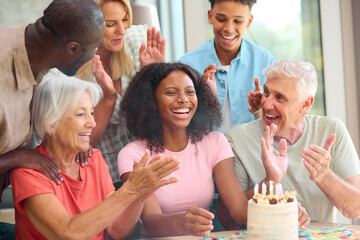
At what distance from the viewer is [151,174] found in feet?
4.01

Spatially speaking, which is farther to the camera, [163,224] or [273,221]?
[163,224]

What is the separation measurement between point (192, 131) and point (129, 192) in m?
0.61

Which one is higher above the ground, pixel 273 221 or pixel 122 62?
pixel 122 62

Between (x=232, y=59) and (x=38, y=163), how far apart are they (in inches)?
43.2

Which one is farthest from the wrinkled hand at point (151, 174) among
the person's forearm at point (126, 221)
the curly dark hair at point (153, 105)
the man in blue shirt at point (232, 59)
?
the man in blue shirt at point (232, 59)

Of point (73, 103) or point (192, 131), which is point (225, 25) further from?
point (73, 103)

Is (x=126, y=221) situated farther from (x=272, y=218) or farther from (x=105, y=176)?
(x=272, y=218)

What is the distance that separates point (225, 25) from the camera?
6.77ft

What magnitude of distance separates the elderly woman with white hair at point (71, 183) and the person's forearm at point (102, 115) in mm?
258

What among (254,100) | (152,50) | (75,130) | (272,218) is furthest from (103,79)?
(272,218)

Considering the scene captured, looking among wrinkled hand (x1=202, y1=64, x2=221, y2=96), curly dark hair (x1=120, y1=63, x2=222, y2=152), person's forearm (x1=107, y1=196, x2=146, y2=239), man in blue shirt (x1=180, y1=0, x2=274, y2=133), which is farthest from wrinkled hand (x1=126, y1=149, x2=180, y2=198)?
man in blue shirt (x1=180, y1=0, x2=274, y2=133)

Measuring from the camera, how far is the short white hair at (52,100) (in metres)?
1.41

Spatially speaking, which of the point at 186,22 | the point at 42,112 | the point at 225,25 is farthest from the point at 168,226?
the point at 186,22

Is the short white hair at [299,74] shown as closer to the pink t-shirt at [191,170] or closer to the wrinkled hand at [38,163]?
the pink t-shirt at [191,170]
